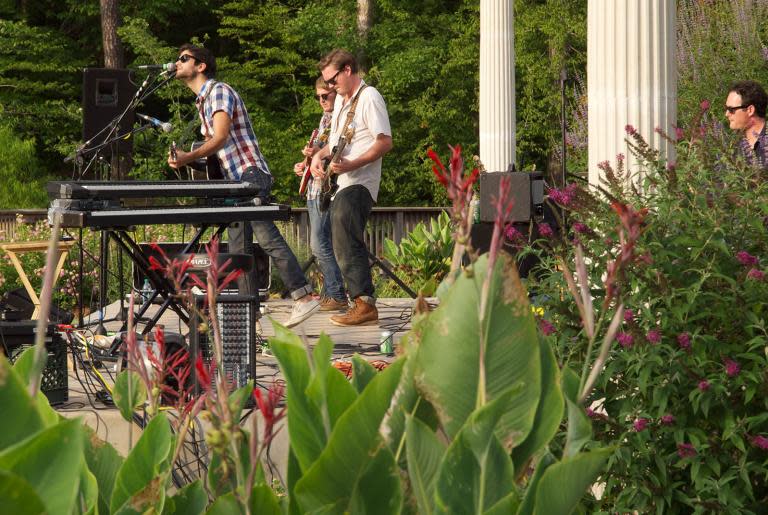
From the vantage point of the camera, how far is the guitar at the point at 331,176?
272 inches

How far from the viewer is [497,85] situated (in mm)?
12969

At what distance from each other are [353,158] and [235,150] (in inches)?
26.8

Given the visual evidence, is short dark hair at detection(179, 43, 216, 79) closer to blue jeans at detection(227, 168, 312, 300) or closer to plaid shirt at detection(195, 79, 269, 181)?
plaid shirt at detection(195, 79, 269, 181)

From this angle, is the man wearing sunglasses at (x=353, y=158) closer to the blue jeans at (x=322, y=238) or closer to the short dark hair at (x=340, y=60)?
the short dark hair at (x=340, y=60)

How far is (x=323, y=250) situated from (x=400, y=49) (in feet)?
57.5

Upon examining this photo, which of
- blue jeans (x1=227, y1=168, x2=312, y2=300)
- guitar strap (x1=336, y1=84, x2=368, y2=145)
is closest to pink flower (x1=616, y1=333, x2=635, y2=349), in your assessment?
blue jeans (x1=227, y1=168, x2=312, y2=300)

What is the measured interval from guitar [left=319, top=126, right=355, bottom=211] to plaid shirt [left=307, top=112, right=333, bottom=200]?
0.05 m

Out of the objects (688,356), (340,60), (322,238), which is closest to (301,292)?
(322,238)

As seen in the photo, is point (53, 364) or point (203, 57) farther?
point (203, 57)

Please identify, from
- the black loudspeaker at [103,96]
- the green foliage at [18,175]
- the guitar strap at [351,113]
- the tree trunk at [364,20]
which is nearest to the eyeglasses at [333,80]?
the guitar strap at [351,113]

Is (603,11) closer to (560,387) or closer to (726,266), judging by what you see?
(726,266)

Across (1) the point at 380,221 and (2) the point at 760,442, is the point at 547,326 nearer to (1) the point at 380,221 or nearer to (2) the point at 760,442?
(2) the point at 760,442

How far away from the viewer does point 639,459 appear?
2898 millimetres

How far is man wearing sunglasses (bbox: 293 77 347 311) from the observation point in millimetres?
7430
